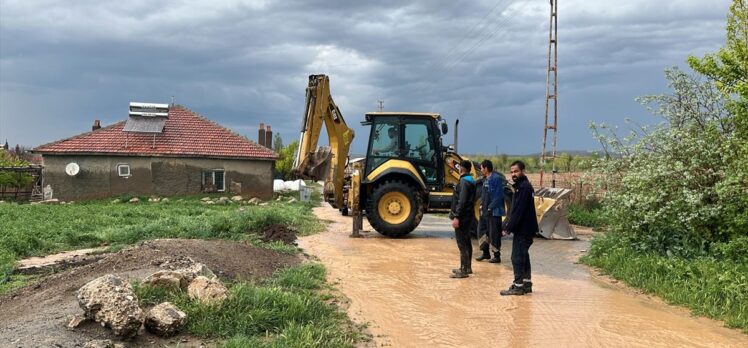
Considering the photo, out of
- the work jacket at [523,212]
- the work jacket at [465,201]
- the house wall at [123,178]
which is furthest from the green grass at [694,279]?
the house wall at [123,178]

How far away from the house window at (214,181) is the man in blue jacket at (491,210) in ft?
61.5

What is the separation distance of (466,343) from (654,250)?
537cm

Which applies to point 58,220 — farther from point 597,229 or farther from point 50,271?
point 597,229

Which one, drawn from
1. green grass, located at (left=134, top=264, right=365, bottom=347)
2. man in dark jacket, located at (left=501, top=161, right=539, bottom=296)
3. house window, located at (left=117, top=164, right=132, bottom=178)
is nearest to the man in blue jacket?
man in dark jacket, located at (left=501, top=161, right=539, bottom=296)

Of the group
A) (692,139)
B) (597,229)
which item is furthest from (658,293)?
(597,229)

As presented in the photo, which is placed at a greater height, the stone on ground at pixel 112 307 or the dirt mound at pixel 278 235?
the stone on ground at pixel 112 307

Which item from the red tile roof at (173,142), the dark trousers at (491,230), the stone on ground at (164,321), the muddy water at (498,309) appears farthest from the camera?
the red tile roof at (173,142)

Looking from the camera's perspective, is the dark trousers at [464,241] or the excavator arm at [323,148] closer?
the dark trousers at [464,241]

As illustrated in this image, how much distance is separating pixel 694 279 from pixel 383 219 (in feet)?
22.8

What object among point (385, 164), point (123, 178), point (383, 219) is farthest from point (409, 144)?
point (123, 178)

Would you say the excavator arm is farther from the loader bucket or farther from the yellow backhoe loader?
the loader bucket

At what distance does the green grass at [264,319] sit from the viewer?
520cm

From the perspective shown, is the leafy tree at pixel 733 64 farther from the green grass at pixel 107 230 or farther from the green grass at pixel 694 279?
the green grass at pixel 107 230

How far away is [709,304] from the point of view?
7008 mm
